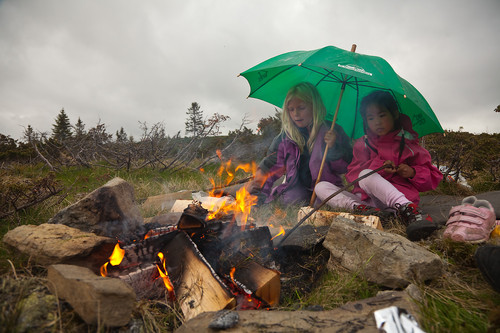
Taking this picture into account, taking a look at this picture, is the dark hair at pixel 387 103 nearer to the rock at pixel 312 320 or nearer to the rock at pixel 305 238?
the rock at pixel 305 238

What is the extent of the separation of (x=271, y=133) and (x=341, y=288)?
32.2 ft

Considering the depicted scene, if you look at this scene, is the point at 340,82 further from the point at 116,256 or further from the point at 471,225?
the point at 116,256

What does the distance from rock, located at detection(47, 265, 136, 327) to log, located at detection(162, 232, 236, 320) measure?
507mm

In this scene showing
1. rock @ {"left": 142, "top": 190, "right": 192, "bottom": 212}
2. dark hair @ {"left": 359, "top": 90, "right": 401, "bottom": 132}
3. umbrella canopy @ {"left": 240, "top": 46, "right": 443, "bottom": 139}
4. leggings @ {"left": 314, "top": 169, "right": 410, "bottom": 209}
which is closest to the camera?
umbrella canopy @ {"left": 240, "top": 46, "right": 443, "bottom": 139}

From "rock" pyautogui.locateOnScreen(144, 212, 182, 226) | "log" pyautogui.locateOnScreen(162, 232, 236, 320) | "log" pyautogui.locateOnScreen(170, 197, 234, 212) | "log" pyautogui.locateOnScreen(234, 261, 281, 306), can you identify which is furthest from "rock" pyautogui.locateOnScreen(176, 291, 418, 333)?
"log" pyautogui.locateOnScreen(170, 197, 234, 212)

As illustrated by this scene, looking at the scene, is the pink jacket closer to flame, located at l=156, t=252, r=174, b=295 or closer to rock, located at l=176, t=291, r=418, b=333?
rock, located at l=176, t=291, r=418, b=333

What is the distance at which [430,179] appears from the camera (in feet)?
11.5

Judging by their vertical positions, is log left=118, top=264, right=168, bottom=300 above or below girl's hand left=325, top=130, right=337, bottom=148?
below

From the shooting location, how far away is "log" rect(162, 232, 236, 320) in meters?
1.78

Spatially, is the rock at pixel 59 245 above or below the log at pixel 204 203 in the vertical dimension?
below

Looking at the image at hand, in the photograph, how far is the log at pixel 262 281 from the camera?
6.27ft

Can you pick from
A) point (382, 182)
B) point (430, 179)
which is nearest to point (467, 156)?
point (430, 179)

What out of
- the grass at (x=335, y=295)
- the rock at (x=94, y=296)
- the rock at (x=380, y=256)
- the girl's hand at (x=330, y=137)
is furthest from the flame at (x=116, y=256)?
the girl's hand at (x=330, y=137)

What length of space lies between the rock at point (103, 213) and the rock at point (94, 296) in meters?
1.07
